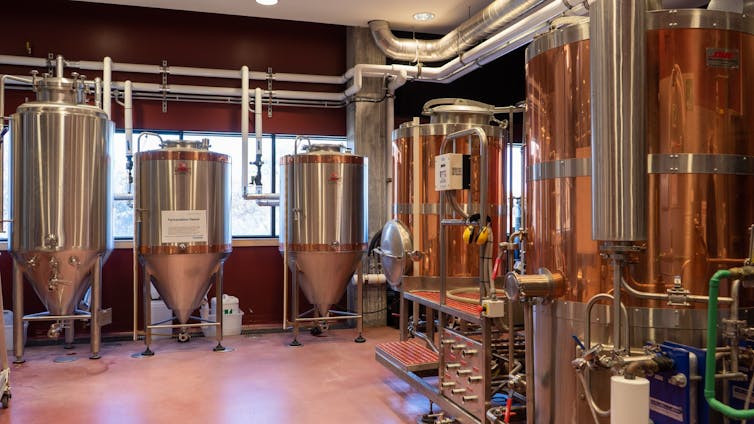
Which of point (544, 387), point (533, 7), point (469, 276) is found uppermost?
point (533, 7)

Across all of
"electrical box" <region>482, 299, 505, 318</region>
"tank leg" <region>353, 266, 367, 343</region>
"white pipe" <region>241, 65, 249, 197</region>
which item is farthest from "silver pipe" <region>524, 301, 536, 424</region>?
"white pipe" <region>241, 65, 249, 197</region>

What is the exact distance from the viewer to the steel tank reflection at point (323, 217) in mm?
5652

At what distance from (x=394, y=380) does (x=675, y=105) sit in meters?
3.11

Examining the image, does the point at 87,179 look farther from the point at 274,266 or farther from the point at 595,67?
the point at 595,67

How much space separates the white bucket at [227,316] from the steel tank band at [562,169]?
438 cm

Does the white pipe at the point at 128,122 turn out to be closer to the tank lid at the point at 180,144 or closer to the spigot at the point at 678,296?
the tank lid at the point at 180,144

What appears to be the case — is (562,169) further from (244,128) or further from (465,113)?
(244,128)

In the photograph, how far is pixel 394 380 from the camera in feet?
14.7

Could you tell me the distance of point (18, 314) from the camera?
5.05 metres

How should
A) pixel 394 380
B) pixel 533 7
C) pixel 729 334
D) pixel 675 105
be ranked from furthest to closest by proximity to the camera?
1. pixel 533 7
2. pixel 394 380
3. pixel 675 105
4. pixel 729 334

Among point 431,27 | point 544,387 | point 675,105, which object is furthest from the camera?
point 431,27

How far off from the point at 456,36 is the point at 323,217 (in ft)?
7.36

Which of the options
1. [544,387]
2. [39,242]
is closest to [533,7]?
[544,387]

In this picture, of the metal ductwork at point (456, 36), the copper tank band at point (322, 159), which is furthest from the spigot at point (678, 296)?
the copper tank band at point (322, 159)
